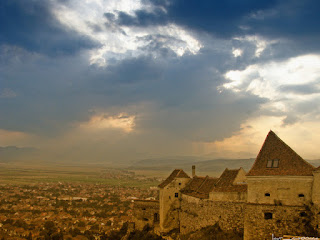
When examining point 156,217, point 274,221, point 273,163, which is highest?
point 273,163

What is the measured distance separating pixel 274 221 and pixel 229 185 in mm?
7050

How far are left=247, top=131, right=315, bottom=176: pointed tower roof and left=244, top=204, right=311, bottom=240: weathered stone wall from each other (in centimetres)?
275

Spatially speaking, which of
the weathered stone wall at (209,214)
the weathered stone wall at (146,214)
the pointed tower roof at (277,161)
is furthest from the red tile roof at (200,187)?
the pointed tower roof at (277,161)

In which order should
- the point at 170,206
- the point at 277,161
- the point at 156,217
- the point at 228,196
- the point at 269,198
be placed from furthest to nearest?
the point at 156,217
the point at 170,206
the point at 228,196
the point at 277,161
the point at 269,198

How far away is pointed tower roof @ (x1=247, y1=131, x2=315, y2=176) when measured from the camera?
77.3 feet

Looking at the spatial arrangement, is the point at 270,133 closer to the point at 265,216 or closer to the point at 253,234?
the point at 265,216

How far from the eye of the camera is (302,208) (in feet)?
75.8

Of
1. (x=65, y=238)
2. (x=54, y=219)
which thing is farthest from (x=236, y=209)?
(x=54, y=219)

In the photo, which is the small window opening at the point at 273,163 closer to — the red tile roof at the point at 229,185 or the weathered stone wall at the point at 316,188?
the weathered stone wall at the point at 316,188

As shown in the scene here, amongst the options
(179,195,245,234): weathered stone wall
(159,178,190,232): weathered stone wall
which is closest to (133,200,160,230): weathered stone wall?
(159,178,190,232): weathered stone wall

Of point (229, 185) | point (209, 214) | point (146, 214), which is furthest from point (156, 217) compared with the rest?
point (229, 185)

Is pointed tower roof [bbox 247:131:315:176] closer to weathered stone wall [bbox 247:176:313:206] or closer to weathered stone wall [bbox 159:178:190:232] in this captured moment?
weathered stone wall [bbox 247:176:313:206]

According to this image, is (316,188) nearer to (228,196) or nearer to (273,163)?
(273,163)

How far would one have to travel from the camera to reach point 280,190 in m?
23.9
